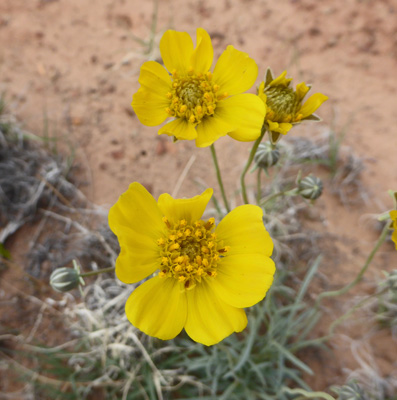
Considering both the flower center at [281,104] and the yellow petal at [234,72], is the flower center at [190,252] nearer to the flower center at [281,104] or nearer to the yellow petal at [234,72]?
the flower center at [281,104]

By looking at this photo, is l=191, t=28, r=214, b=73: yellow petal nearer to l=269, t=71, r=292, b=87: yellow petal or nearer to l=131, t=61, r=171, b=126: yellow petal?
l=131, t=61, r=171, b=126: yellow petal

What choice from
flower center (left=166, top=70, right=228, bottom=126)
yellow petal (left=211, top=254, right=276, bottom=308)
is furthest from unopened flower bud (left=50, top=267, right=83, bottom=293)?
flower center (left=166, top=70, right=228, bottom=126)

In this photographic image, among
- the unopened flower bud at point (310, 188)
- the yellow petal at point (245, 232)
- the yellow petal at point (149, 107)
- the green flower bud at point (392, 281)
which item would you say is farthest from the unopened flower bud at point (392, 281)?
the yellow petal at point (149, 107)

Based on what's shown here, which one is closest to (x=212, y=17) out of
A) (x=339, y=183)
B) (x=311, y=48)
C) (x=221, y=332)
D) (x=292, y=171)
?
(x=311, y=48)

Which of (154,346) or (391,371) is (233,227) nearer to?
(154,346)

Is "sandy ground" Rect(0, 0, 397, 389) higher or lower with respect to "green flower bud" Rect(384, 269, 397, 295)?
higher

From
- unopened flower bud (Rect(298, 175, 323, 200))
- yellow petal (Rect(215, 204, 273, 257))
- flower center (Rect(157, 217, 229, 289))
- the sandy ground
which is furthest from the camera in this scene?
the sandy ground
